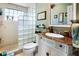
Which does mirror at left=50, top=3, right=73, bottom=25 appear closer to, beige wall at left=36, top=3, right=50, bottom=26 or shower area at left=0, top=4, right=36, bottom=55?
beige wall at left=36, top=3, right=50, bottom=26

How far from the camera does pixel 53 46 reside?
3.98 ft

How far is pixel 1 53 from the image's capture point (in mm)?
1202

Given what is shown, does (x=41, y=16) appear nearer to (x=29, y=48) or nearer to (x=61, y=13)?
(x=61, y=13)

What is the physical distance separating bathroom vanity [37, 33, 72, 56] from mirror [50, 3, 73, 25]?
218 mm

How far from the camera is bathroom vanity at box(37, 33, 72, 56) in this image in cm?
110

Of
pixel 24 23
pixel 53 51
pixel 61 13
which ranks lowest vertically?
pixel 53 51

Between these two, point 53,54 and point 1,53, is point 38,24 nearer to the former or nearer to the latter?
point 53,54

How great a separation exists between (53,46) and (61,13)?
41 cm

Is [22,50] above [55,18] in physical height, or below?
below

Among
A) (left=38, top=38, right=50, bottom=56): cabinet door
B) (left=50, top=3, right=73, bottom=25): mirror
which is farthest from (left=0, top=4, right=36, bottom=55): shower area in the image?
(left=50, top=3, right=73, bottom=25): mirror

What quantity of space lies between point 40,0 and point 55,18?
0.29m

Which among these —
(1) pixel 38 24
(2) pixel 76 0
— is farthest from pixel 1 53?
(2) pixel 76 0

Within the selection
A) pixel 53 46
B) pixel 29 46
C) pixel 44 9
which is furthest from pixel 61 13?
pixel 29 46

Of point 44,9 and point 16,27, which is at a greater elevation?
point 44,9
